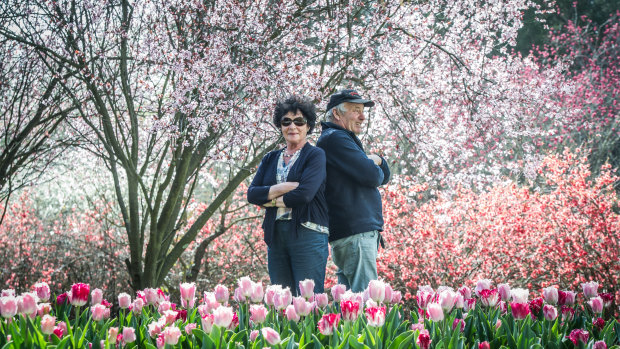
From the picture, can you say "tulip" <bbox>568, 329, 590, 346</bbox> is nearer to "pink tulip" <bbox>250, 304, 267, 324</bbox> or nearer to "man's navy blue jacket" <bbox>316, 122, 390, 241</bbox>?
"pink tulip" <bbox>250, 304, 267, 324</bbox>

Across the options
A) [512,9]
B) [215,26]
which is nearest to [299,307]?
[215,26]

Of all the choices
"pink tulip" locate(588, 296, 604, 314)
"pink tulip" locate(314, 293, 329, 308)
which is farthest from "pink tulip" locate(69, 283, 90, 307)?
"pink tulip" locate(588, 296, 604, 314)

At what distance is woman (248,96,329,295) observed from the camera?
265 centimetres

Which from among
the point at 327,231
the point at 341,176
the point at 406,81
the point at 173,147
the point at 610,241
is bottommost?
the point at 610,241

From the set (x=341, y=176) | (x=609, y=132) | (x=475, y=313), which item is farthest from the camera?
(x=609, y=132)

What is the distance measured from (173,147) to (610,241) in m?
3.99

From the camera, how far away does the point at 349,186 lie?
2.90 m

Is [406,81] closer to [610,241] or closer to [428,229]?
[428,229]

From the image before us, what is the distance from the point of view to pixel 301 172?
9.11ft

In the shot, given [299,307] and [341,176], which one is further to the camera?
Result: [341,176]

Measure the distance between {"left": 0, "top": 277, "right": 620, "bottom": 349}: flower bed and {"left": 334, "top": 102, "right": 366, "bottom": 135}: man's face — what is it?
4.29 ft

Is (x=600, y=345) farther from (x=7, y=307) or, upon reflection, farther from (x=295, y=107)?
(x=295, y=107)

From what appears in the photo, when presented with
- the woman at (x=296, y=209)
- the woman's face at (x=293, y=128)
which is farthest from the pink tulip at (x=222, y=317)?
the woman's face at (x=293, y=128)

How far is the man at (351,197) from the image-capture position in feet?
9.14
